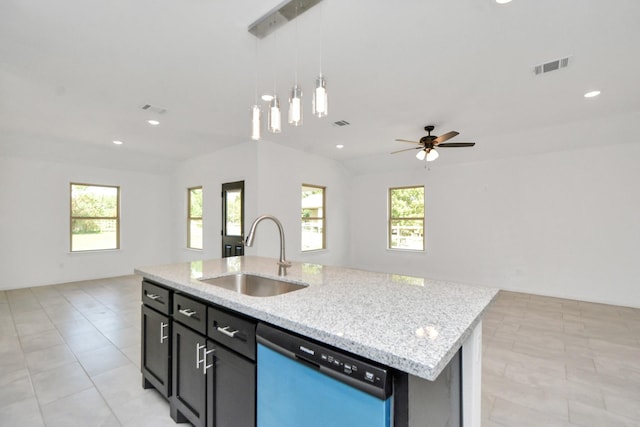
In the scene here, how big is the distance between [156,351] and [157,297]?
40cm

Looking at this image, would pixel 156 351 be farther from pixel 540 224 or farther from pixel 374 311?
pixel 540 224

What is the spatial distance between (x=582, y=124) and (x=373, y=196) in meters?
3.93

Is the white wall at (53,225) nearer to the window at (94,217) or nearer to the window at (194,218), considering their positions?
the window at (94,217)

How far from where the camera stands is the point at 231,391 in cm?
146

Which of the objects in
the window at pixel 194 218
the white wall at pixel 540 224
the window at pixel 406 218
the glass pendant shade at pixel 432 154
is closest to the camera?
the glass pendant shade at pixel 432 154

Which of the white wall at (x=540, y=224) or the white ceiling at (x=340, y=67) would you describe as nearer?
the white ceiling at (x=340, y=67)

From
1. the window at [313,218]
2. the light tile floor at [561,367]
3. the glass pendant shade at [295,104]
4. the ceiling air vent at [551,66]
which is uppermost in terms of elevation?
the ceiling air vent at [551,66]

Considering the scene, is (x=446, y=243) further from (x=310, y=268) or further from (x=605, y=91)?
(x=310, y=268)

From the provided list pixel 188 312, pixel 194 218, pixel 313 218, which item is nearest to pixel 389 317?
pixel 188 312

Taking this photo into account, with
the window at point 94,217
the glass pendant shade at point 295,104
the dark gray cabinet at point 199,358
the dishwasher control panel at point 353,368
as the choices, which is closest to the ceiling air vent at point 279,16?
the glass pendant shade at point 295,104

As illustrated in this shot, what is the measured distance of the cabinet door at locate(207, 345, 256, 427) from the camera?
136cm

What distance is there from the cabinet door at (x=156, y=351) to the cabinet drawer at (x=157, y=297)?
44 millimetres

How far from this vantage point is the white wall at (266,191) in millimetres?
5156

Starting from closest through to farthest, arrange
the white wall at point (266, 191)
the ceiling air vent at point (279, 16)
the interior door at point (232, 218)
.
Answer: the ceiling air vent at point (279, 16), the white wall at point (266, 191), the interior door at point (232, 218)
